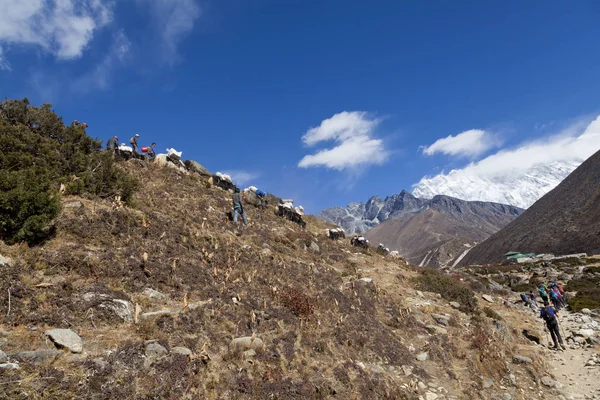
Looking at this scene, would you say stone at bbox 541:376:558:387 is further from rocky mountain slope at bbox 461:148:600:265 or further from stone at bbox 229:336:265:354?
rocky mountain slope at bbox 461:148:600:265

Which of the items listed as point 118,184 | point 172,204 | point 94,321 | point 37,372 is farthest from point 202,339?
point 172,204

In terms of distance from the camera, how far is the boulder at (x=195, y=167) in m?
30.6

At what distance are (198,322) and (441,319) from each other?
11.7 metres

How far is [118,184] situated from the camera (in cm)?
1498

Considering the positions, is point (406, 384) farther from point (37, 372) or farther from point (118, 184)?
point (118, 184)

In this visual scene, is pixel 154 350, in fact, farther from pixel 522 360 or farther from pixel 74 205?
pixel 522 360

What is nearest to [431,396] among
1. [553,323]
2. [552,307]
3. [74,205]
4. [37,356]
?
[37,356]

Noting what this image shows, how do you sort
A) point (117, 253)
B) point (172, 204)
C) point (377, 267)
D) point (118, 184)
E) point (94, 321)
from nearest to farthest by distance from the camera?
point (94, 321), point (117, 253), point (118, 184), point (172, 204), point (377, 267)

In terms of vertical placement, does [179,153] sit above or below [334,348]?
above

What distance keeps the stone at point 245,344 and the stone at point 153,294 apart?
2733mm

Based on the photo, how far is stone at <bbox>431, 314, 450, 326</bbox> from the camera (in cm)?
1524

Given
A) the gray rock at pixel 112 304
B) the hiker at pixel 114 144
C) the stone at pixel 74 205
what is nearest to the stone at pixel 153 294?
the gray rock at pixel 112 304

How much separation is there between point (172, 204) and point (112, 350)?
471 inches

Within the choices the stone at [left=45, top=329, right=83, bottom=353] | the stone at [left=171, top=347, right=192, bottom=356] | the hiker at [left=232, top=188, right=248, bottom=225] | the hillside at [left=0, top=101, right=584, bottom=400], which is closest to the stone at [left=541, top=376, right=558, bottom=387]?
the hillside at [left=0, top=101, right=584, bottom=400]
